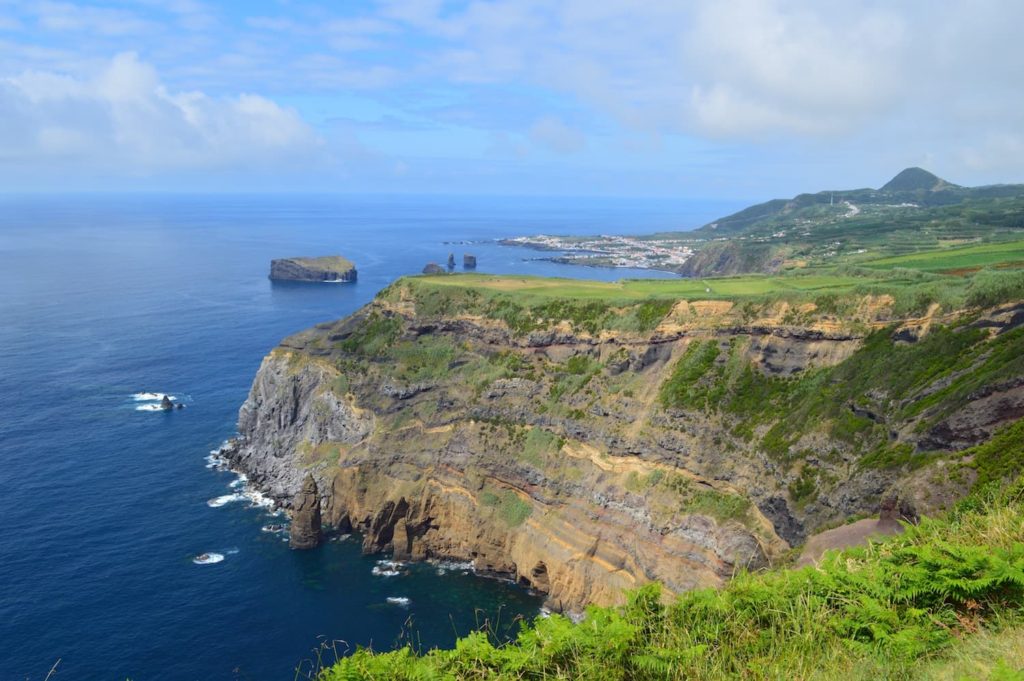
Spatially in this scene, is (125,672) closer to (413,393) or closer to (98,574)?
(98,574)

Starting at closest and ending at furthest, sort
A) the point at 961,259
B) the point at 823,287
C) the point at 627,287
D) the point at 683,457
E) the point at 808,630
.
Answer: the point at 808,630 < the point at 683,457 < the point at 823,287 < the point at 961,259 < the point at 627,287

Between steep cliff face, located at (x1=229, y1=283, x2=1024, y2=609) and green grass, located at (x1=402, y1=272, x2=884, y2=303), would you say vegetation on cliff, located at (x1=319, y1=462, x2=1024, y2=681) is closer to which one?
steep cliff face, located at (x1=229, y1=283, x2=1024, y2=609)

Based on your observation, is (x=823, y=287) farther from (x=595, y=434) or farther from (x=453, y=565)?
(x=453, y=565)

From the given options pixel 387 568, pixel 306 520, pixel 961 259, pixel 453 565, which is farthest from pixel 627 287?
pixel 306 520

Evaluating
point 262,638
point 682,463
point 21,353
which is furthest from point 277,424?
point 21,353

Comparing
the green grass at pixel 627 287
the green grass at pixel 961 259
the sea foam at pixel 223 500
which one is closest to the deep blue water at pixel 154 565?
the sea foam at pixel 223 500
